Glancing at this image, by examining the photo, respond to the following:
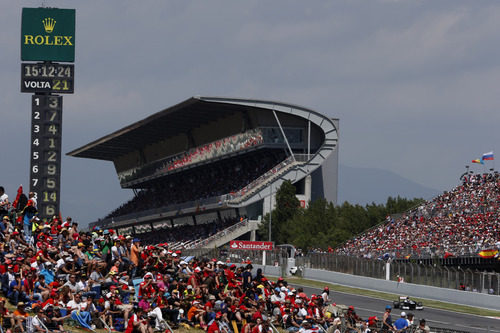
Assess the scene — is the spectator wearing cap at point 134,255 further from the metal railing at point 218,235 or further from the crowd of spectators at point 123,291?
the metal railing at point 218,235

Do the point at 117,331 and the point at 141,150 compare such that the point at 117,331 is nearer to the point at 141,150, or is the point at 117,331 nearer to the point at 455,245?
the point at 455,245

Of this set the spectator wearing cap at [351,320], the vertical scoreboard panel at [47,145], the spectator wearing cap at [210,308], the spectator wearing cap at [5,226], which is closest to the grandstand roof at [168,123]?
the vertical scoreboard panel at [47,145]

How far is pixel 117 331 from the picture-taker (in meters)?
25.4

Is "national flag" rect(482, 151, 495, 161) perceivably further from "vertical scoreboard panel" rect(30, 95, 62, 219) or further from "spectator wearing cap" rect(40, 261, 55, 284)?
"spectator wearing cap" rect(40, 261, 55, 284)

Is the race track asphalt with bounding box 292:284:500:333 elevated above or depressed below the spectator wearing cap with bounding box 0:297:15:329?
below

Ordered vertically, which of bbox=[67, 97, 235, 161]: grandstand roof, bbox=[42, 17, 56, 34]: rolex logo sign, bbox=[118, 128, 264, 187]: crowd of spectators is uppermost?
bbox=[42, 17, 56, 34]: rolex logo sign

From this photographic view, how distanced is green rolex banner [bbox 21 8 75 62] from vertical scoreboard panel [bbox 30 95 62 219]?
3050mm

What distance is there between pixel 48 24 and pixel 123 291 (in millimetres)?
39248

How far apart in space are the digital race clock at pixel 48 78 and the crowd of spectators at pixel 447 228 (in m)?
21.5

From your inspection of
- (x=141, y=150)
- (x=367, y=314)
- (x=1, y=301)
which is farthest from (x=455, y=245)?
(x=141, y=150)

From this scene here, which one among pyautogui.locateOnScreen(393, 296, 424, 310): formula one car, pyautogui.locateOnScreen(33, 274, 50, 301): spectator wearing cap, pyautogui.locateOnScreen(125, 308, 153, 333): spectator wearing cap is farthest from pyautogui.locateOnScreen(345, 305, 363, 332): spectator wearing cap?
pyautogui.locateOnScreen(393, 296, 424, 310): formula one car

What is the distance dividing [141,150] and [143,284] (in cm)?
9192

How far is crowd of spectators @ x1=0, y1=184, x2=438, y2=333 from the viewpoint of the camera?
81.9ft

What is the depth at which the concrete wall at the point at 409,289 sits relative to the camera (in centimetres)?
4694
